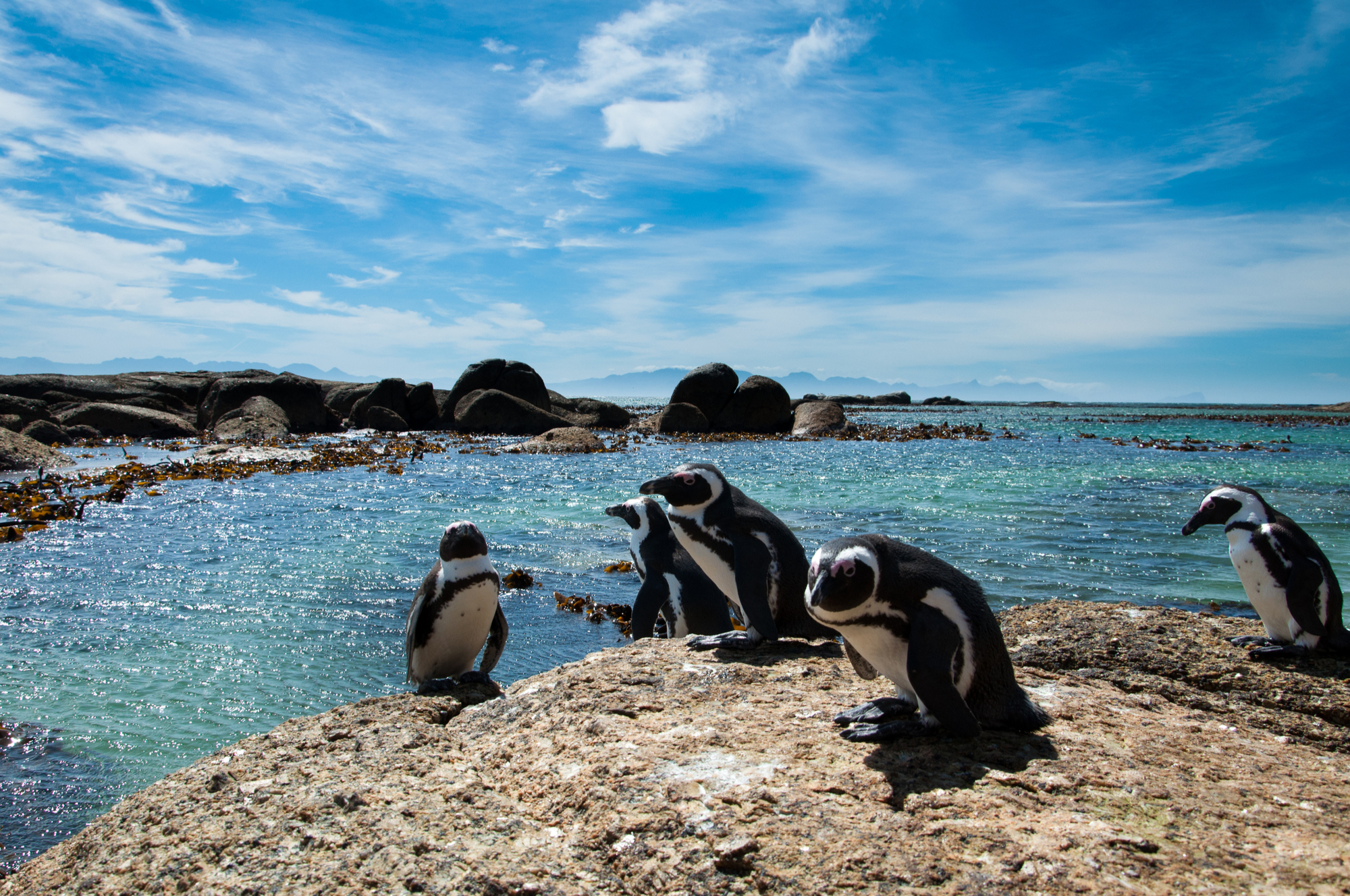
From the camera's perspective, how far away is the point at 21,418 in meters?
28.8

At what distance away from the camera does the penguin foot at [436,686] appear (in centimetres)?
468

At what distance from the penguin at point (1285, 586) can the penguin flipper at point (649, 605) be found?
13.4 feet

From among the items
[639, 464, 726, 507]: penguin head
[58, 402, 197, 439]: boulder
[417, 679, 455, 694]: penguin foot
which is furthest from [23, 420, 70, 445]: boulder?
[639, 464, 726, 507]: penguin head

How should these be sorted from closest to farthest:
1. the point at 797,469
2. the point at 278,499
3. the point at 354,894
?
1. the point at 354,894
2. the point at 278,499
3. the point at 797,469

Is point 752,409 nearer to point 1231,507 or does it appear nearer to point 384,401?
point 384,401

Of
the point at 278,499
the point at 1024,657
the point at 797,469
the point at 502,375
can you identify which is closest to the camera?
the point at 1024,657

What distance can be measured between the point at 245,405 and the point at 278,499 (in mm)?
19788

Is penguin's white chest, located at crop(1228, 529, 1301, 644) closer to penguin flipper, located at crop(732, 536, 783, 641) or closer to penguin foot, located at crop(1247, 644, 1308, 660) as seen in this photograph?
penguin foot, located at crop(1247, 644, 1308, 660)

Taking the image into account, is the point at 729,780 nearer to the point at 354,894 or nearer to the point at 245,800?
the point at 354,894

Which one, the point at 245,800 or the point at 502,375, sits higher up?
the point at 502,375

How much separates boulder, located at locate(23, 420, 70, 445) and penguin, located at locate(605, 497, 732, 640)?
3149 centimetres

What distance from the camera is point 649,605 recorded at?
6.34 meters

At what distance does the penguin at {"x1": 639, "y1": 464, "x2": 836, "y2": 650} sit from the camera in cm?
505

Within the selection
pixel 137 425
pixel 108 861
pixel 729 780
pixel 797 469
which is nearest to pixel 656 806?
pixel 729 780
